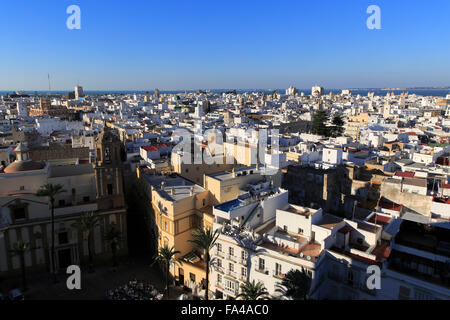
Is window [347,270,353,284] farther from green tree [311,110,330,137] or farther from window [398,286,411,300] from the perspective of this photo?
green tree [311,110,330,137]

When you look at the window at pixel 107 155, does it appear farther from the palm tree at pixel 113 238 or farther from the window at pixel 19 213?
the window at pixel 19 213

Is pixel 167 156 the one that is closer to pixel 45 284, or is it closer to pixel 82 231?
pixel 82 231

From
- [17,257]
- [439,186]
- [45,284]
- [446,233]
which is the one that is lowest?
[45,284]

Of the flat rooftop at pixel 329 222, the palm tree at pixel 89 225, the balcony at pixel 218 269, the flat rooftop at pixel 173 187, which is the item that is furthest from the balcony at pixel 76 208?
the flat rooftop at pixel 329 222

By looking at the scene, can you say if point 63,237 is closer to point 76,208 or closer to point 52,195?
point 76,208

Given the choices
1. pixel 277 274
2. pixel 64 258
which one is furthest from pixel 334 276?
pixel 64 258
